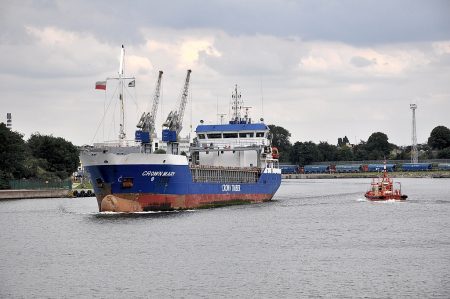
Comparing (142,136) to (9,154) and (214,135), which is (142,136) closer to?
(214,135)

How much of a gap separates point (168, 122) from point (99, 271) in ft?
126

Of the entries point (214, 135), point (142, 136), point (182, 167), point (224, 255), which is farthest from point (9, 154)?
point (224, 255)

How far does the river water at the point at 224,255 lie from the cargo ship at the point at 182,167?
1707 millimetres

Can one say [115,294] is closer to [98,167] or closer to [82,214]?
[98,167]

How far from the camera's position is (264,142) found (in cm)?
8788

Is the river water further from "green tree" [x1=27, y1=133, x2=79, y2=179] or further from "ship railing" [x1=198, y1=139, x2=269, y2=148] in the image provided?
"green tree" [x1=27, y1=133, x2=79, y2=179]

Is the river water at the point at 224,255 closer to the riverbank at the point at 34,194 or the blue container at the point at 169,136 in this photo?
the blue container at the point at 169,136

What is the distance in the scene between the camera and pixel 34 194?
108062mm

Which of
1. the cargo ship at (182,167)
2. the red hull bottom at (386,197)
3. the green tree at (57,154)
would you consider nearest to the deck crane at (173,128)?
the cargo ship at (182,167)

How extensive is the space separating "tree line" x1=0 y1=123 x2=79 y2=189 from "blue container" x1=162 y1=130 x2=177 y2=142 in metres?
41.2

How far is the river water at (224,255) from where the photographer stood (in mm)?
35625

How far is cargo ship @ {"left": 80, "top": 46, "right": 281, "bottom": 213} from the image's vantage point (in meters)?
63.4

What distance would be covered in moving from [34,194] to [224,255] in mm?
68685

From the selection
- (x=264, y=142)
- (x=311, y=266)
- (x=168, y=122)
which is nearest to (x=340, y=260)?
(x=311, y=266)
